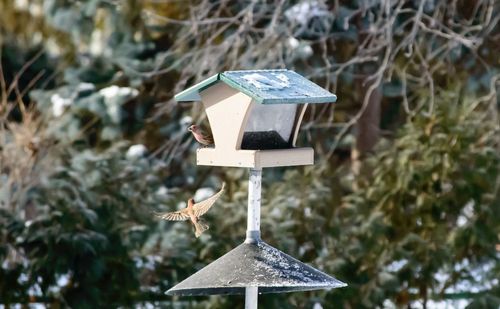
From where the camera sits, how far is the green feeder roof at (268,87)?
368 cm

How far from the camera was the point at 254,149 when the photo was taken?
3.83 metres

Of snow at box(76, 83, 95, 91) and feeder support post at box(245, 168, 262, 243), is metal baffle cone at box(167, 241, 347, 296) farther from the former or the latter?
snow at box(76, 83, 95, 91)

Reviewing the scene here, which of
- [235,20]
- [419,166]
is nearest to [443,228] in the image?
[419,166]

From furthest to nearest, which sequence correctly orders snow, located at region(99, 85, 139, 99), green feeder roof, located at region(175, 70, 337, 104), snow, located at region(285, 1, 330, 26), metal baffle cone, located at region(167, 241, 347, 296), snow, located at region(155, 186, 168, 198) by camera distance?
snow, located at region(99, 85, 139, 99)
snow, located at region(285, 1, 330, 26)
snow, located at region(155, 186, 168, 198)
green feeder roof, located at region(175, 70, 337, 104)
metal baffle cone, located at region(167, 241, 347, 296)

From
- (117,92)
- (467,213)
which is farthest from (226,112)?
(117,92)

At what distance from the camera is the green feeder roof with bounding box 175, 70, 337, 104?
3680mm

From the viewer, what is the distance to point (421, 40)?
7.30 meters

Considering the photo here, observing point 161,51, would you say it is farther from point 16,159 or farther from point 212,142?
point 212,142

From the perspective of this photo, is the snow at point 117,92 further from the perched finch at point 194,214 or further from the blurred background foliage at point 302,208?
the perched finch at point 194,214

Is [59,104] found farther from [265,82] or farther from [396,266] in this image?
[265,82]

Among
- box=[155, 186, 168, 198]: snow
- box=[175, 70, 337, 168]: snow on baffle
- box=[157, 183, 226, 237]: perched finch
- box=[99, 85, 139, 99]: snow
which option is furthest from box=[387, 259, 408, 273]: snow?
box=[157, 183, 226, 237]: perched finch

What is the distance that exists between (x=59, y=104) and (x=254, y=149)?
4.89 metres

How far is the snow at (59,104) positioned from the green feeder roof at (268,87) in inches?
183

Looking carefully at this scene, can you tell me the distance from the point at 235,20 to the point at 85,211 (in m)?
1.72
